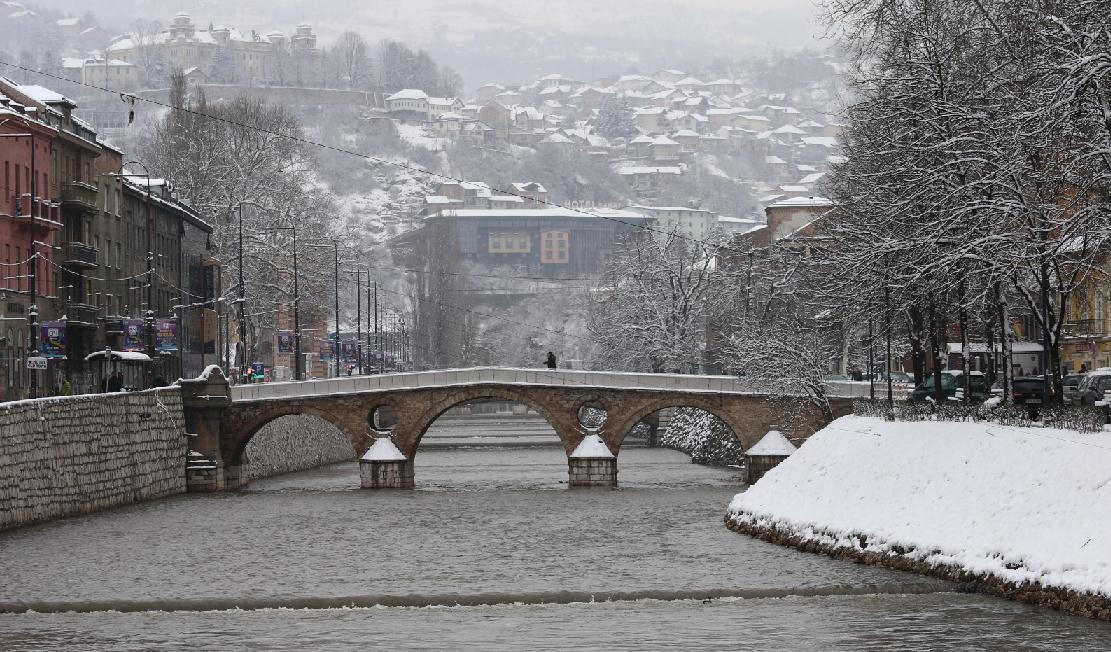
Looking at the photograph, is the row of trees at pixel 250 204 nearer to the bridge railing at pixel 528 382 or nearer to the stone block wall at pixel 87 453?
the bridge railing at pixel 528 382

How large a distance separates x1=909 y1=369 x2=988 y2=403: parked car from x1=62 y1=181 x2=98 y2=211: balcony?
36513 millimetres

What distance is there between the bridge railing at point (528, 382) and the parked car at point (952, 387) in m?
8.54

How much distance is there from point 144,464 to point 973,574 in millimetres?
41052

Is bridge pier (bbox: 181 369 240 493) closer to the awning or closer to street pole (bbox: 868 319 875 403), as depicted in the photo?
the awning

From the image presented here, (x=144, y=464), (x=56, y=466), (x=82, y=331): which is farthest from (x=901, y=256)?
(x=82, y=331)

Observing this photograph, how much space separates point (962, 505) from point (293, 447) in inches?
2355

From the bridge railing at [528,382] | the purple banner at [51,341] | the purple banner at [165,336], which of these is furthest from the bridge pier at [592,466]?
the purple banner at [51,341]

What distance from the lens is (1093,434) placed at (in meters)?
41.8

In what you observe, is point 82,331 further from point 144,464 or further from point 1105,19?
point 1105,19

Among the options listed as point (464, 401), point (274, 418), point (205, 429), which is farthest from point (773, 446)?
point (205, 429)

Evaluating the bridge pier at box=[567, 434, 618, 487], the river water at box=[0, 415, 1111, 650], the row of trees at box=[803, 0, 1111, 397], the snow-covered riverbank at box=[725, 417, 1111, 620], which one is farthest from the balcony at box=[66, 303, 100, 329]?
the row of trees at box=[803, 0, 1111, 397]

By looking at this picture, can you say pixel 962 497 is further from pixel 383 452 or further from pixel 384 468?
pixel 383 452

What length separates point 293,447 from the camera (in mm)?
100000

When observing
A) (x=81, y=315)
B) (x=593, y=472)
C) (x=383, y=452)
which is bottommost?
(x=593, y=472)
